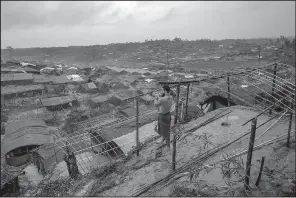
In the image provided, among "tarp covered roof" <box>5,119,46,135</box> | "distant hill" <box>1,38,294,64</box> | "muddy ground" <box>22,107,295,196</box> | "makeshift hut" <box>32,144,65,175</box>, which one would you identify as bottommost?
"makeshift hut" <box>32,144,65,175</box>

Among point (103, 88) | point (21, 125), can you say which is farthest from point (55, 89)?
point (21, 125)

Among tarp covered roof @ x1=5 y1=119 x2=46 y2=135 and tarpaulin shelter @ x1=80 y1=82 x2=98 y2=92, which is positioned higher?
tarpaulin shelter @ x1=80 y1=82 x2=98 y2=92

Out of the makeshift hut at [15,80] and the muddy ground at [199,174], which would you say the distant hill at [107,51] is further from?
the muddy ground at [199,174]

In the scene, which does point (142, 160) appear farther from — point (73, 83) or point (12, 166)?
point (73, 83)

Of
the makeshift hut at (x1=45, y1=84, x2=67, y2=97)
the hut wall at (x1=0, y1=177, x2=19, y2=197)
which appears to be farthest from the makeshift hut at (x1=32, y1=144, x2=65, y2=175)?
the makeshift hut at (x1=45, y1=84, x2=67, y2=97)

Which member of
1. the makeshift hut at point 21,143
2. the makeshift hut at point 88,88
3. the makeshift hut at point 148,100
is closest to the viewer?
the makeshift hut at point 21,143

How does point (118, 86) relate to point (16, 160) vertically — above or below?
above

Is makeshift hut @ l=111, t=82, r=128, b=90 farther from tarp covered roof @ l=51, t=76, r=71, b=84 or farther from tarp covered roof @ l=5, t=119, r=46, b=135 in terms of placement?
tarp covered roof @ l=5, t=119, r=46, b=135

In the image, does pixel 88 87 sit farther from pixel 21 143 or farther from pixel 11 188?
pixel 11 188

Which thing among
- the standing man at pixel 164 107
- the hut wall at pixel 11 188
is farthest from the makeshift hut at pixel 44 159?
the standing man at pixel 164 107

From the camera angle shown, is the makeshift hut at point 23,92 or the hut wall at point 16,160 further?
the makeshift hut at point 23,92

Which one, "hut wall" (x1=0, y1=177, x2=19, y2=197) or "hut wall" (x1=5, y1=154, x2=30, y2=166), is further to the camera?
"hut wall" (x1=5, y1=154, x2=30, y2=166)

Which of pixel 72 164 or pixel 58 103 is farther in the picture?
pixel 58 103

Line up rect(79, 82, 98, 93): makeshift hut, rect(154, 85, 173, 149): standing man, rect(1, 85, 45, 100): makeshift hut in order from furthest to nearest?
rect(79, 82, 98, 93): makeshift hut < rect(1, 85, 45, 100): makeshift hut < rect(154, 85, 173, 149): standing man
